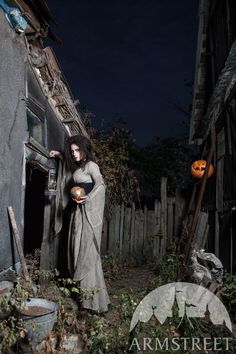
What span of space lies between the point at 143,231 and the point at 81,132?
3071 mm

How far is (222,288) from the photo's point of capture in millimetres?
4438

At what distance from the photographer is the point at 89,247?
414 centimetres

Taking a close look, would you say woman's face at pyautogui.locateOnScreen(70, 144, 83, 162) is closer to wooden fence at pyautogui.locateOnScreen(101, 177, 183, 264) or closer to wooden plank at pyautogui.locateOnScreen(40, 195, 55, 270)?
wooden plank at pyautogui.locateOnScreen(40, 195, 55, 270)

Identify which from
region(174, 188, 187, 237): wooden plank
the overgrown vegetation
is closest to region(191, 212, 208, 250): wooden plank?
the overgrown vegetation

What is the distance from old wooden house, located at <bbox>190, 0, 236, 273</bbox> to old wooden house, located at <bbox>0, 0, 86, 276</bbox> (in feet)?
9.43

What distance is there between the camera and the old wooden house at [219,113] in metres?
5.19

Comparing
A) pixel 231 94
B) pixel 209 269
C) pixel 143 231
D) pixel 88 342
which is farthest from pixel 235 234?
pixel 143 231

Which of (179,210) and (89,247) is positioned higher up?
(179,210)

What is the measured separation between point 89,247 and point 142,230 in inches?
179

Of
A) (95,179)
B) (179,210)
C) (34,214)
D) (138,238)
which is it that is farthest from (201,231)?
(34,214)

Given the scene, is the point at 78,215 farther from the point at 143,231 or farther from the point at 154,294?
the point at 143,231

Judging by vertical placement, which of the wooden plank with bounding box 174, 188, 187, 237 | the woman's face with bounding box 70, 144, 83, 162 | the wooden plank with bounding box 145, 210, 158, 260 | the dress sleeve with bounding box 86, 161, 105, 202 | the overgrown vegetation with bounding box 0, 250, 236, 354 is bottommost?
the overgrown vegetation with bounding box 0, 250, 236, 354

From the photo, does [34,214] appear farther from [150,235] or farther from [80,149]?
[80,149]

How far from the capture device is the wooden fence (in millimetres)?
8344
